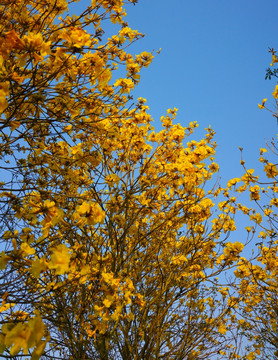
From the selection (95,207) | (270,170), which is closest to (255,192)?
(270,170)

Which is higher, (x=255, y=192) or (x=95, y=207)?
(x=255, y=192)

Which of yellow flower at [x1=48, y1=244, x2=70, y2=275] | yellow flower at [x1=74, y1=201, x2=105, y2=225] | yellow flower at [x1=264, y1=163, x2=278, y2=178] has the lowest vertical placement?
yellow flower at [x1=48, y1=244, x2=70, y2=275]

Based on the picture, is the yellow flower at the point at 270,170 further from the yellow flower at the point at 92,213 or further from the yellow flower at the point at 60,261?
the yellow flower at the point at 60,261

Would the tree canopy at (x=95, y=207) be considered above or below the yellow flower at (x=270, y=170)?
below

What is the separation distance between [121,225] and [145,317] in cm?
118

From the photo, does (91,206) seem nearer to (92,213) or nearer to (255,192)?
(92,213)

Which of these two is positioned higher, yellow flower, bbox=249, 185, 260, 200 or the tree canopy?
yellow flower, bbox=249, 185, 260, 200

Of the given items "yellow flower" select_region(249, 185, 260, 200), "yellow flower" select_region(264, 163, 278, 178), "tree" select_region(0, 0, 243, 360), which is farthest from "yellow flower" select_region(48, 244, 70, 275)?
"yellow flower" select_region(249, 185, 260, 200)

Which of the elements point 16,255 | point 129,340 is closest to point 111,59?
point 16,255

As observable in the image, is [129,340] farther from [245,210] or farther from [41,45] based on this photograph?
[41,45]

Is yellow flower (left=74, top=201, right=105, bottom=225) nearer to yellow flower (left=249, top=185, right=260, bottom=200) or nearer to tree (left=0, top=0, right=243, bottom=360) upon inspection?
tree (left=0, top=0, right=243, bottom=360)

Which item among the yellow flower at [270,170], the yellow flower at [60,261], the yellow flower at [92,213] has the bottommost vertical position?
the yellow flower at [60,261]

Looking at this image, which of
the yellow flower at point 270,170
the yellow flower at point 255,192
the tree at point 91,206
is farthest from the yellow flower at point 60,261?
the yellow flower at point 255,192

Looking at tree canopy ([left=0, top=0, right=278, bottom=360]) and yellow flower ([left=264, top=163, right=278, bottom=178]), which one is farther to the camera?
yellow flower ([left=264, top=163, right=278, bottom=178])
